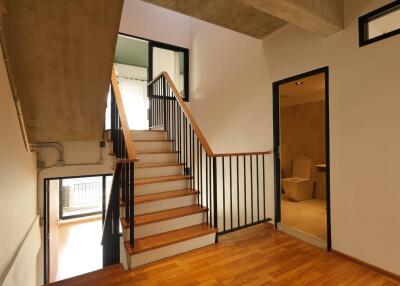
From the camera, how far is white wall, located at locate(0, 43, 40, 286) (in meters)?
1.91

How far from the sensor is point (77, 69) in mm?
2455

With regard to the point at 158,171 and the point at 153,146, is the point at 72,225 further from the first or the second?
the point at 158,171

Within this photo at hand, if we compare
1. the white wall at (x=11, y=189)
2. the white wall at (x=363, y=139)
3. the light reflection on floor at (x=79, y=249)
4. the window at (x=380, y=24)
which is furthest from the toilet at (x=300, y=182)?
the light reflection on floor at (x=79, y=249)

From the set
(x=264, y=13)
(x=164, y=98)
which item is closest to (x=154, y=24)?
(x=164, y=98)

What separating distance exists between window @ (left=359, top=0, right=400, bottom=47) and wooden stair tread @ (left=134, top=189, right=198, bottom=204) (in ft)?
8.28

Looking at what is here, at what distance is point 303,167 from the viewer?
5.06 m

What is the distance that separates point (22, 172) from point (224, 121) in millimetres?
2894

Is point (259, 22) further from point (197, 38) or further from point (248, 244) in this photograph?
point (248, 244)

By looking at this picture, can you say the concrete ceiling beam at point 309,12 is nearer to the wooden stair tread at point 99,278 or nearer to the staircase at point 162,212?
the staircase at point 162,212

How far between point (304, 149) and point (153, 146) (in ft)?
11.5

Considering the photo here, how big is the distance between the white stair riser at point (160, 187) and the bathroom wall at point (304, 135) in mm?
3057

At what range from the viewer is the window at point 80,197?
663cm

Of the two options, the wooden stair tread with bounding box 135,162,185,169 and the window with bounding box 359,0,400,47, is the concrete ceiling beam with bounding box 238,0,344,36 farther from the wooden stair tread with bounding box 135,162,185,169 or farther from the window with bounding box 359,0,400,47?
the wooden stair tread with bounding box 135,162,185,169

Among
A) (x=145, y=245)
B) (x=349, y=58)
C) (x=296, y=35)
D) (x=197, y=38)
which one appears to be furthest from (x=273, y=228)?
(x=197, y=38)
